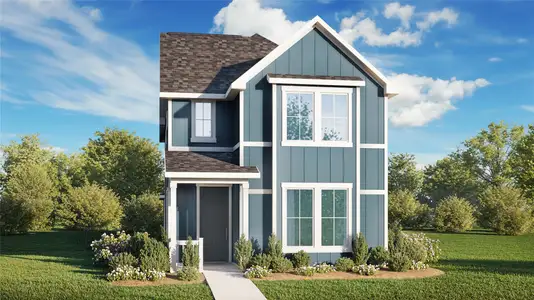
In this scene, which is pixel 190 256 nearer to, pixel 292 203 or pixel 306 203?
pixel 292 203

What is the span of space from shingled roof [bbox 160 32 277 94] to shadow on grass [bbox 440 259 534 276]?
343 inches

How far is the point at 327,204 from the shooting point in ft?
51.9

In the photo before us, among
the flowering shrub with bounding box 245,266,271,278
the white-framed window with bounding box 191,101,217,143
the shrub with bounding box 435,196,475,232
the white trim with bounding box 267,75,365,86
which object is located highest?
the white trim with bounding box 267,75,365,86

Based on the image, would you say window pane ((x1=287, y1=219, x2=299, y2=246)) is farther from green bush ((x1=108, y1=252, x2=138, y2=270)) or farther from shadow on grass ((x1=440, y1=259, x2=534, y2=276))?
shadow on grass ((x1=440, y1=259, x2=534, y2=276))

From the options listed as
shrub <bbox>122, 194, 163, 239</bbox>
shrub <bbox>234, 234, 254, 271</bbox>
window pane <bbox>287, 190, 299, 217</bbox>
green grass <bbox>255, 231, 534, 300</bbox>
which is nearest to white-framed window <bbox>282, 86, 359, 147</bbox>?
window pane <bbox>287, 190, 299, 217</bbox>

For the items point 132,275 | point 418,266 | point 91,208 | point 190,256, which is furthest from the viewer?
point 91,208

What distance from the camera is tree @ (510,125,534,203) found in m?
46.5

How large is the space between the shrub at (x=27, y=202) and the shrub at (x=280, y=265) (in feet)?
79.6

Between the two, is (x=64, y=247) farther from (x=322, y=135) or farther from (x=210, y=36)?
(x=322, y=135)

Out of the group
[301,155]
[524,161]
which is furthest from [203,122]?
[524,161]

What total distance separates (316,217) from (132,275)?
5151 mm

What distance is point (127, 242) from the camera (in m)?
16.7

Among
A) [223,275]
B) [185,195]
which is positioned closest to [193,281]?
[223,275]

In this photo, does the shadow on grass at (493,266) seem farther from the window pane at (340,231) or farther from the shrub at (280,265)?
the shrub at (280,265)
